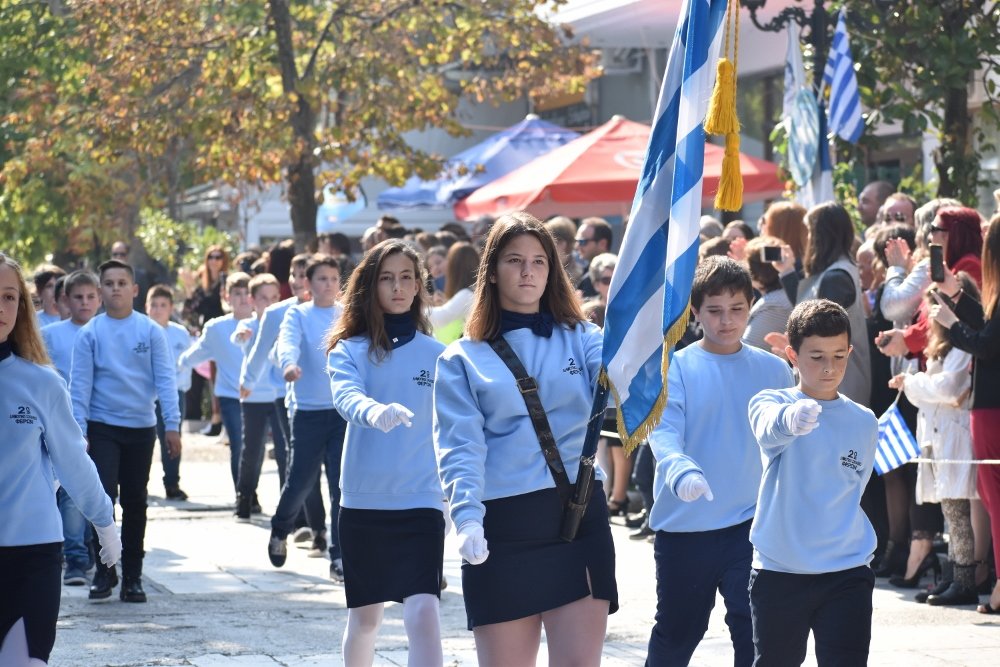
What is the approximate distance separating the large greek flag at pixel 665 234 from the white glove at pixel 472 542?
0.75 m

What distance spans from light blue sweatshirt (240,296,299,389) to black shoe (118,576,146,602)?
7.29ft

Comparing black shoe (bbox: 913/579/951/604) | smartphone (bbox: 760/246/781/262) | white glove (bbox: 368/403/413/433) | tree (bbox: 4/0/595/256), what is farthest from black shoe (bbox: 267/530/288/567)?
tree (bbox: 4/0/595/256)

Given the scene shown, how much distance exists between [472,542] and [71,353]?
19.6ft

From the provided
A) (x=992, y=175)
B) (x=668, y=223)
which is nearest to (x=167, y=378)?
(x=668, y=223)

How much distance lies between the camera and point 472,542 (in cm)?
470

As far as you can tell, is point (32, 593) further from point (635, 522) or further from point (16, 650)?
point (635, 522)

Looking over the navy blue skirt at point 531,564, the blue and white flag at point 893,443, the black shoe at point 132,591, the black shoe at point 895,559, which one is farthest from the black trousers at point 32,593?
the black shoe at point 895,559

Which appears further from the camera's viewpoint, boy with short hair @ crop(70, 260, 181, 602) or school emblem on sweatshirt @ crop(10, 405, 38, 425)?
boy with short hair @ crop(70, 260, 181, 602)

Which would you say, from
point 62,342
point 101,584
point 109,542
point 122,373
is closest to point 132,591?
point 101,584

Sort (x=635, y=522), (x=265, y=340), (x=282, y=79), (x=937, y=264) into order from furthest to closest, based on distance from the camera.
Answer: (x=282, y=79), (x=635, y=522), (x=265, y=340), (x=937, y=264)

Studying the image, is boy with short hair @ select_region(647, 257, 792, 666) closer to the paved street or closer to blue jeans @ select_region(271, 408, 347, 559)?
the paved street

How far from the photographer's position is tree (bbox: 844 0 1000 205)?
12.1 meters

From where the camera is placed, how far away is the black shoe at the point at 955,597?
27.9ft

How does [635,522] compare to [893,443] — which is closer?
[893,443]
